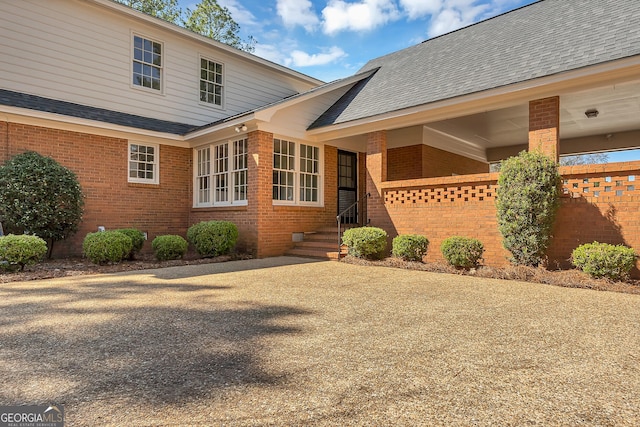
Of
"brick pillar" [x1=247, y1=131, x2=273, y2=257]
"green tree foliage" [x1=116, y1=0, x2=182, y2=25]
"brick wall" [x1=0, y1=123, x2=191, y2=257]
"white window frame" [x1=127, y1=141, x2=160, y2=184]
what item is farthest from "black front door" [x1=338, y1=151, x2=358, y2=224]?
"green tree foliage" [x1=116, y1=0, x2=182, y2=25]

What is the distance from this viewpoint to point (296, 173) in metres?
10.7

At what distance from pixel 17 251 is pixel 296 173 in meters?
6.48

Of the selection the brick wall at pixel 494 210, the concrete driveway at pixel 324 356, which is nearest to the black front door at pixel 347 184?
the brick wall at pixel 494 210

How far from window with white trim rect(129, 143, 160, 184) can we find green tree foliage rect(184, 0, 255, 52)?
50.7ft

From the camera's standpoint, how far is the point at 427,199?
8711mm

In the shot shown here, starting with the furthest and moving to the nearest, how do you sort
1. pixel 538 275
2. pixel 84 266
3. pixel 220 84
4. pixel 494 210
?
pixel 220 84 → pixel 84 266 → pixel 494 210 → pixel 538 275

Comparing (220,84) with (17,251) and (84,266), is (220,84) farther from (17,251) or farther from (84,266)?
(17,251)

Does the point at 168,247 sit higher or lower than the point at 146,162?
lower

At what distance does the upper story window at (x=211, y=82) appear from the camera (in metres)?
12.4

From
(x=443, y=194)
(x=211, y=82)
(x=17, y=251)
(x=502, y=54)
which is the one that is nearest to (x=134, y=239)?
(x=17, y=251)

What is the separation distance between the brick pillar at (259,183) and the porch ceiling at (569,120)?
4594 millimetres

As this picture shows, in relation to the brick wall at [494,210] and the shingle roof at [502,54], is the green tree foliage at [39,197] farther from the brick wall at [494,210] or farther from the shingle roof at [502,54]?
the brick wall at [494,210]

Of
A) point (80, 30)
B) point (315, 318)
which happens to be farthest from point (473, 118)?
point (80, 30)

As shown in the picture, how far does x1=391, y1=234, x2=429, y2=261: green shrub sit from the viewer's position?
807 centimetres
